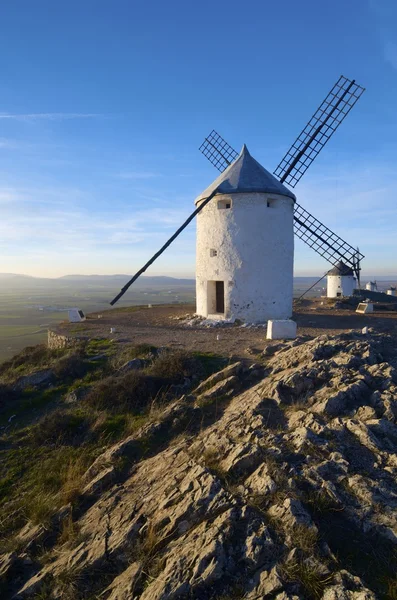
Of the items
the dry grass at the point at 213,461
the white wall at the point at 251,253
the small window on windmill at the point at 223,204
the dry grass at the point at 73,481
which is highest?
the small window on windmill at the point at 223,204

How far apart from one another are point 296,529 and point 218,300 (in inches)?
623

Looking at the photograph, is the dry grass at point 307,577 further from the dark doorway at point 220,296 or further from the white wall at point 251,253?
the dark doorway at point 220,296

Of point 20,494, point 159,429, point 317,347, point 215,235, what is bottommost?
point 20,494

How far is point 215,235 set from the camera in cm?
1736

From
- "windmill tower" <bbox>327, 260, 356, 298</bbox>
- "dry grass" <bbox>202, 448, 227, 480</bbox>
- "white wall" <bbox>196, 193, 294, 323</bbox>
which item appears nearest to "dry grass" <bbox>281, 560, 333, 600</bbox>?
"dry grass" <bbox>202, 448, 227, 480</bbox>

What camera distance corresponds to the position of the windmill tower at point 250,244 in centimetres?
1670

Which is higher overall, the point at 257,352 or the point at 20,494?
the point at 257,352

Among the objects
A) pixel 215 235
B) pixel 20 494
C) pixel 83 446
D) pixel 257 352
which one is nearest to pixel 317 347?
pixel 257 352

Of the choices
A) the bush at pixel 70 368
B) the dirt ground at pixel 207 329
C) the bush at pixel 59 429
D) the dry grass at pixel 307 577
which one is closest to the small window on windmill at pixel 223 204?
the dirt ground at pixel 207 329

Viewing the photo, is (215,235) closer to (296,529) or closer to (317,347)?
(317,347)

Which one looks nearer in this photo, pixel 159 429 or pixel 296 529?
pixel 296 529

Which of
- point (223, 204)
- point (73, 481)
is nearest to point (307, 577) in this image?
point (73, 481)

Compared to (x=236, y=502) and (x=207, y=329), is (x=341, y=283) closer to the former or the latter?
(x=207, y=329)

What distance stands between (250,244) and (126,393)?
31.2ft
